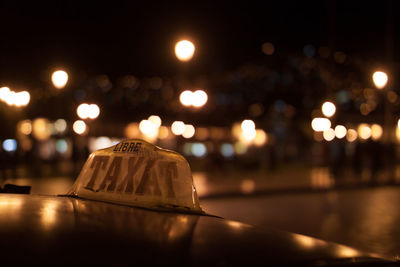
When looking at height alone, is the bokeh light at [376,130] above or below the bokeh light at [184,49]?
below

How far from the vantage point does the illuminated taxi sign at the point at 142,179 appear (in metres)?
3.90

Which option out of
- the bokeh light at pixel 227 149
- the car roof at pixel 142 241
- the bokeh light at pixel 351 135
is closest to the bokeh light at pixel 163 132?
the bokeh light at pixel 227 149

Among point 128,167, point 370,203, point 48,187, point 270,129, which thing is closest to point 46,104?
point 48,187

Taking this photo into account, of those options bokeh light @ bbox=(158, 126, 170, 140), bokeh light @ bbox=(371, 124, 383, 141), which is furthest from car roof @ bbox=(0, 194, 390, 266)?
bokeh light @ bbox=(371, 124, 383, 141)

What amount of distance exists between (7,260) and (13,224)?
22.6 inches

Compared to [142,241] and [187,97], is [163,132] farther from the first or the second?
[142,241]

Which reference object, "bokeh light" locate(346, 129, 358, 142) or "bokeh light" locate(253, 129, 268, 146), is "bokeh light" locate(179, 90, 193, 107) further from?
"bokeh light" locate(346, 129, 358, 142)

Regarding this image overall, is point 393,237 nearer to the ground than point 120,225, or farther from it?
nearer to the ground

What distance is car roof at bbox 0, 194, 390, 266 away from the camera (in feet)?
7.89

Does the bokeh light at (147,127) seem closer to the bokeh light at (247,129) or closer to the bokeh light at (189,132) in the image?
the bokeh light at (189,132)

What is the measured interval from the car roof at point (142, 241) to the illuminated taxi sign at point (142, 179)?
0.45m

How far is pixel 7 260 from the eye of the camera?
2.32 metres

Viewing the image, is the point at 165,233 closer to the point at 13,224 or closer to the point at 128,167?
the point at 13,224

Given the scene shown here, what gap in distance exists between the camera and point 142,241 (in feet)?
8.68
